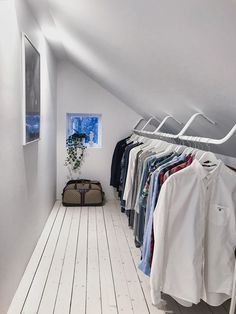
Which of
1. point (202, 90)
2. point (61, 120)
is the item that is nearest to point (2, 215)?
point (202, 90)

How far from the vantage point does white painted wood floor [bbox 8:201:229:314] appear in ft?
7.52

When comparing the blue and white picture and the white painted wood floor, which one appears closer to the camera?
the white painted wood floor

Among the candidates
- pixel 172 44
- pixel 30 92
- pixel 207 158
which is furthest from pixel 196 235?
pixel 30 92

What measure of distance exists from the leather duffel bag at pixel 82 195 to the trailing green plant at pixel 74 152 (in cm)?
45

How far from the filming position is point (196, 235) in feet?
5.83

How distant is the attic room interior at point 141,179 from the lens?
1527 mm

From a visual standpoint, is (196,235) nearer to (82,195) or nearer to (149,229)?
(149,229)

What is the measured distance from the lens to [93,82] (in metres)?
5.34

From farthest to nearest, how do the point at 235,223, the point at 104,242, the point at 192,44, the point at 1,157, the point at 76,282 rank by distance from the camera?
the point at 104,242 < the point at 76,282 < the point at 1,157 < the point at 235,223 < the point at 192,44

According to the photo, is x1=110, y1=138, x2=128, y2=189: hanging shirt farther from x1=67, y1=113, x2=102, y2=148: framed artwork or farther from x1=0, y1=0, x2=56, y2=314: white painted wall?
x1=0, y1=0, x2=56, y2=314: white painted wall

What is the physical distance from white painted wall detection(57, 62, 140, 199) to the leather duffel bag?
0.48 m

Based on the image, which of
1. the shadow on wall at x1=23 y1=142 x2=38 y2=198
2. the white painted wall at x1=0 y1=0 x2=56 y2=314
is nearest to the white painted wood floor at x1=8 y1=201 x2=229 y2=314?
the white painted wall at x1=0 y1=0 x2=56 y2=314

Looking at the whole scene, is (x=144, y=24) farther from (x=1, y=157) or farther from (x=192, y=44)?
(x=1, y=157)

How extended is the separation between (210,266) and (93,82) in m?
4.09
